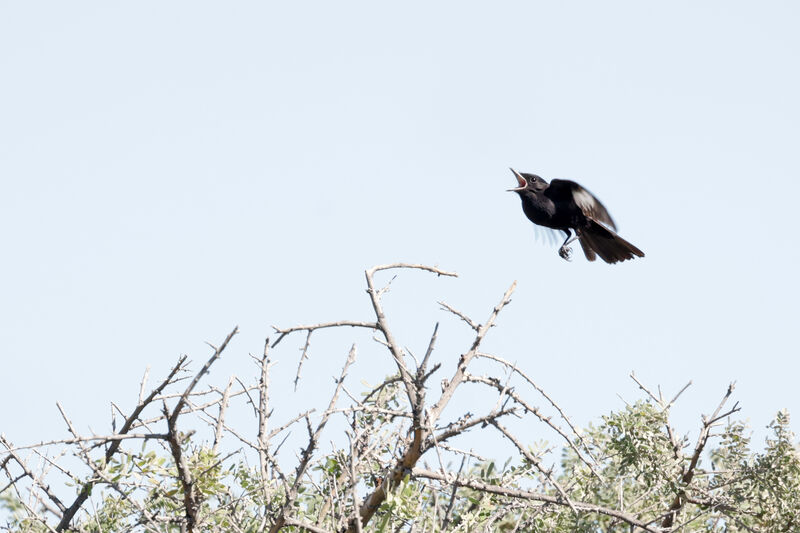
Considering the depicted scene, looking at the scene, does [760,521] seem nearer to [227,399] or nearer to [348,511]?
[348,511]

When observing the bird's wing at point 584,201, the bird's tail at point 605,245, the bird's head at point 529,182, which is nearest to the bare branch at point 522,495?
the bird's wing at point 584,201

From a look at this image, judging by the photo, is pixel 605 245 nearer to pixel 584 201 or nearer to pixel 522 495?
pixel 584 201

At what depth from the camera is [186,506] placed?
4.49m

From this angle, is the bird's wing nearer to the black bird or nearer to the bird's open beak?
the black bird

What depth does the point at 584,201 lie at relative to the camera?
27.6 feet

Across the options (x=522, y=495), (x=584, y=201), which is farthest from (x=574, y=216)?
(x=522, y=495)

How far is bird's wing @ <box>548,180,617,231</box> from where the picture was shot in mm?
8289

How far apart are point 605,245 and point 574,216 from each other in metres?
0.36

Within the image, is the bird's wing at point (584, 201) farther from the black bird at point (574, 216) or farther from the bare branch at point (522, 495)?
the bare branch at point (522, 495)

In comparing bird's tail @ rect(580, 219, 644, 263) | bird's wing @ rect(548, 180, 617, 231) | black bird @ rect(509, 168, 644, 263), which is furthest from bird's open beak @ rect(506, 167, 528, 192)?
bird's tail @ rect(580, 219, 644, 263)

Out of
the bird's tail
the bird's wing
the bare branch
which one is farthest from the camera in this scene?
the bird's tail

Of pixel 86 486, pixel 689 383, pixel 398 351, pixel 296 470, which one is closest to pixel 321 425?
pixel 296 470

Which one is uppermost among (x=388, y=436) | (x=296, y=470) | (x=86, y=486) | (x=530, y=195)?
(x=530, y=195)

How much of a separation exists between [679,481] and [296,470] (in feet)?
7.17
